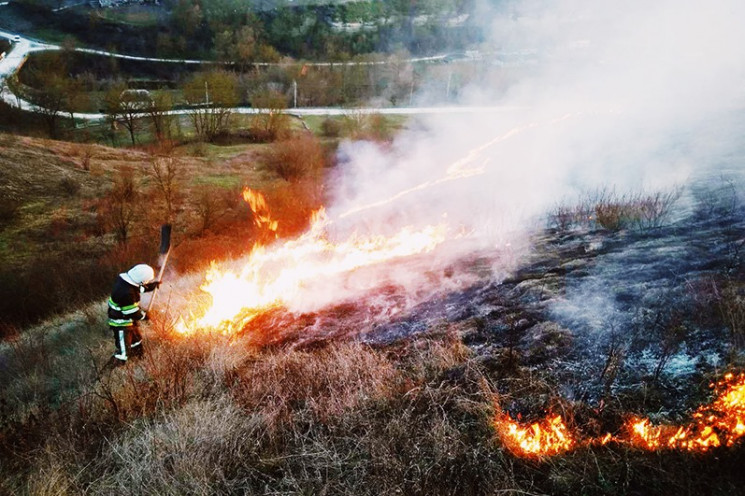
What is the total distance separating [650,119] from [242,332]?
1918 cm

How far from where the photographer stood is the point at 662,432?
475 centimetres

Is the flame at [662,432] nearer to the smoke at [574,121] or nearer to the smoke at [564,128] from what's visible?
the smoke at [564,128]

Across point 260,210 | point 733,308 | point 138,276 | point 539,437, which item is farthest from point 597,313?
point 260,210

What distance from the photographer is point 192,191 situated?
1045 inches

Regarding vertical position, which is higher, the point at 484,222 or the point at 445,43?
the point at 445,43

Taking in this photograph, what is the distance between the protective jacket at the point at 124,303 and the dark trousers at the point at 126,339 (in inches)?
→ 6.1

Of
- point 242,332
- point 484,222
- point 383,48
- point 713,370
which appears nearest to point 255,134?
point 484,222

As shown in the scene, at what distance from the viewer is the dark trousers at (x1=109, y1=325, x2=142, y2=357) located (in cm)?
773

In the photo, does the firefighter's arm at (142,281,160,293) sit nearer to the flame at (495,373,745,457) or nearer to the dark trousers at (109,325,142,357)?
the dark trousers at (109,325,142,357)

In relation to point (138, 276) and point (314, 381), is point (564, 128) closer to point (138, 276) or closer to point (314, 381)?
point (314, 381)

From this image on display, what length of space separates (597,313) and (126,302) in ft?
26.1

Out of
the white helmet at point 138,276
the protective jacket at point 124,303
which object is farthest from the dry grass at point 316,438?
the white helmet at point 138,276

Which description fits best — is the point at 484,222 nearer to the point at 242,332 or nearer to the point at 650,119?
the point at 242,332

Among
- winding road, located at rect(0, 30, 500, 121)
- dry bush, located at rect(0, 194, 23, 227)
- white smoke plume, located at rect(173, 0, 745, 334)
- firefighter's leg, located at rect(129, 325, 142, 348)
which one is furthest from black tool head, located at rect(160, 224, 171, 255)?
winding road, located at rect(0, 30, 500, 121)
